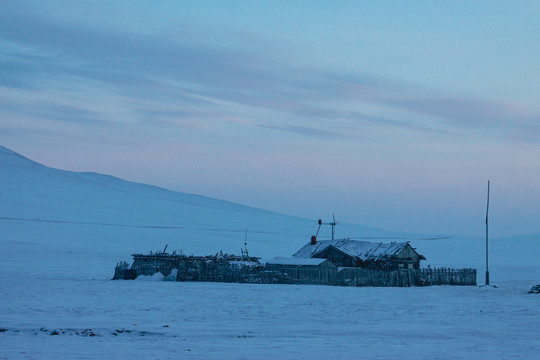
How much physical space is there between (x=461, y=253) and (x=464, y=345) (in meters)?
111

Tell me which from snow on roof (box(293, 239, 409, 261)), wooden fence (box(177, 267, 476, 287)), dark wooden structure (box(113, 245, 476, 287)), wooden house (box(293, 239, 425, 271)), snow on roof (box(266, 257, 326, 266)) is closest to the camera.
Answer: wooden fence (box(177, 267, 476, 287))

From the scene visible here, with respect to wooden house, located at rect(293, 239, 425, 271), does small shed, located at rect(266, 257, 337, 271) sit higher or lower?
lower

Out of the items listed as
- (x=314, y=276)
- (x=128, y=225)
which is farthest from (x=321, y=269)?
(x=128, y=225)

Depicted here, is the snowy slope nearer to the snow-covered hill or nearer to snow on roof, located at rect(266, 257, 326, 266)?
the snow-covered hill

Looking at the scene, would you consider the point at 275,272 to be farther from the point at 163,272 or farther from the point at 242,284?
the point at 163,272

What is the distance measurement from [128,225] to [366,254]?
5881 centimetres

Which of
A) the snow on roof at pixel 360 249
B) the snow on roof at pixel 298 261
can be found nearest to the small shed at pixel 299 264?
the snow on roof at pixel 298 261

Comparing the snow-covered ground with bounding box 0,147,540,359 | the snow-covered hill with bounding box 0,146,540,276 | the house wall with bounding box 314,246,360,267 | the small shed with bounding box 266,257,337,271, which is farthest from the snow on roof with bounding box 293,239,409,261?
the snow-covered hill with bounding box 0,146,540,276

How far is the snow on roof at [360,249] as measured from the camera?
47162mm

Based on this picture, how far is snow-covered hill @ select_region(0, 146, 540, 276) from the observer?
3164 inches

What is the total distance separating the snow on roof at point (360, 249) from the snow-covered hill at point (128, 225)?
491 inches

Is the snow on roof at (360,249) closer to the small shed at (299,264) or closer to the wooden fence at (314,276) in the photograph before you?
the small shed at (299,264)

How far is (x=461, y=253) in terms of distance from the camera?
125375 millimetres

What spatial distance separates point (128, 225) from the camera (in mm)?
101500
